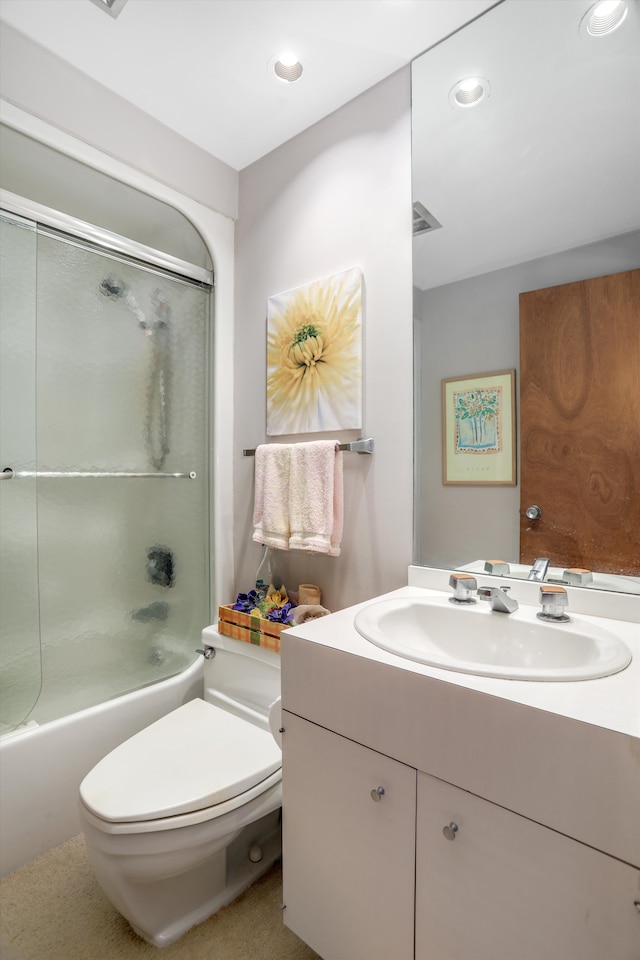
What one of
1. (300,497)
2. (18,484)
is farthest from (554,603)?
(18,484)

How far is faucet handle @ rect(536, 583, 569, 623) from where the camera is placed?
1057mm

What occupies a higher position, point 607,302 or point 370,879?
point 607,302

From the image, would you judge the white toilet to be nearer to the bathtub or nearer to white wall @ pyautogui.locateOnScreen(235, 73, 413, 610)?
the bathtub

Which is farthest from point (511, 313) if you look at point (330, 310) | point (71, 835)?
point (71, 835)

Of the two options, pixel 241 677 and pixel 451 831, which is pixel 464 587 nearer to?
pixel 451 831

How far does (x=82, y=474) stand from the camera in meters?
1.59

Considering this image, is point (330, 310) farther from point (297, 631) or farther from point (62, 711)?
point (62, 711)

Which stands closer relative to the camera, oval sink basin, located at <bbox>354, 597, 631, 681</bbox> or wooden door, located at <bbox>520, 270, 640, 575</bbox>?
oval sink basin, located at <bbox>354, 597, 631, 681</bbox>

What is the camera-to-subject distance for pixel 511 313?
1280 mm

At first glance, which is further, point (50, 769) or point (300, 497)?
point (300, 497)

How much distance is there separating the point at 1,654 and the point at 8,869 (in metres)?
0.58

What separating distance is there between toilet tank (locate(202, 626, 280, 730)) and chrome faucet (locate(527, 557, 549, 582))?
0.77m

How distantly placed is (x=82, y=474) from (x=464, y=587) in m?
1.23

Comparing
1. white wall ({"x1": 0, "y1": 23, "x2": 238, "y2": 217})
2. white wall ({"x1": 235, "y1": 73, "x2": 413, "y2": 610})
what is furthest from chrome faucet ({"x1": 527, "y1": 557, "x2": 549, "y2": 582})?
white wall ({"x1": 0, "y1": 23, "x2": 238, "y2": 217})
